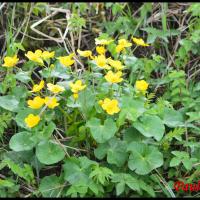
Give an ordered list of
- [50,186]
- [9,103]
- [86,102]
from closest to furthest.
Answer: [50,186] < [86,102] < [9,103]

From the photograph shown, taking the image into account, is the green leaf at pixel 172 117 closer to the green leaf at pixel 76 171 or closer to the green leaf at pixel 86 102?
the green leaf at pixel 86 102

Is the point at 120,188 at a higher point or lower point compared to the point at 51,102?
→ lower

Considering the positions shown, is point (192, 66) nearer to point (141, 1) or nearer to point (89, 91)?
point (141, 1)

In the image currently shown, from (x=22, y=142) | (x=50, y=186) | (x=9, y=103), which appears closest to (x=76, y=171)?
(x=50, y=186)

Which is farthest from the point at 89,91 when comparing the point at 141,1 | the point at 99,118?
the point at 141,1

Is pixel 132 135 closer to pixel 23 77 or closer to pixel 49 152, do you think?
pixel 49 152

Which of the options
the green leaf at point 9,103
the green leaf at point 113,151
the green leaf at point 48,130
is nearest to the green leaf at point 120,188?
the green leaf at point 113,151

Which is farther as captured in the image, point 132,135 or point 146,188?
point 132,135
